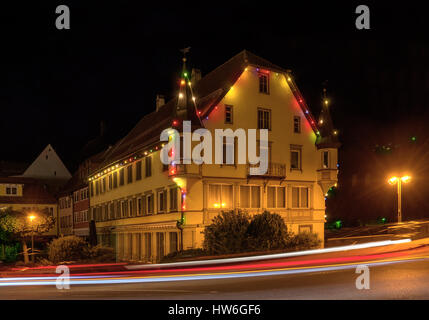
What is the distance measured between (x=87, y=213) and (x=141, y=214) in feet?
54.0

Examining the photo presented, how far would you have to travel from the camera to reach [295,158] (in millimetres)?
33500

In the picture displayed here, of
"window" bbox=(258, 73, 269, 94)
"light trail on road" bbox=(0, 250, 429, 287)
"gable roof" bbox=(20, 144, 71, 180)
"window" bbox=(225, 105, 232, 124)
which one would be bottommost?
"light trail on road" bbox=(0, 250, 429, 287)

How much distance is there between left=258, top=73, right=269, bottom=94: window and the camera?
105 ft

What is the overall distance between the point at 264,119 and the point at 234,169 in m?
4.17

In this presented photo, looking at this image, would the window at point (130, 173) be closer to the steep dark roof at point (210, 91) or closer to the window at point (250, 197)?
the steep dark roof at point (210, 91)

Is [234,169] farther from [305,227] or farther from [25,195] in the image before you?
[25,195]

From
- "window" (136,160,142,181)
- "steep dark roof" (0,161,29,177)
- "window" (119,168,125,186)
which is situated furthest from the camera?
"steep dark roof" (0,161,29,177)

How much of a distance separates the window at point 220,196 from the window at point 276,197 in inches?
115

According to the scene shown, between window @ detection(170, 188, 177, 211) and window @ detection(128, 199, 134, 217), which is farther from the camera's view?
window @ detection(128, 199, 134, 217)

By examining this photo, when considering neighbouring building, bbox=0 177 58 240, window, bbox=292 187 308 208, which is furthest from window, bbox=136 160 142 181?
neighbouring building, bbox=0 177 58 240

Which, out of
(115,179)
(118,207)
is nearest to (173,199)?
(118,207)

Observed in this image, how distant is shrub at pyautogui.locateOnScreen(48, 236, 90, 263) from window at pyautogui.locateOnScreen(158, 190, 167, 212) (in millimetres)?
5480

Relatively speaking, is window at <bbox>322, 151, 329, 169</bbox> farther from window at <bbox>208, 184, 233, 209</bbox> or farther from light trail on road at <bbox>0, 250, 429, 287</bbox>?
light trail on road at <bbox>0, 250, 429, 287</bbox>

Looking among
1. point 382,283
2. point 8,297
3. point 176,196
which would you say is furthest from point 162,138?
point 382,283
